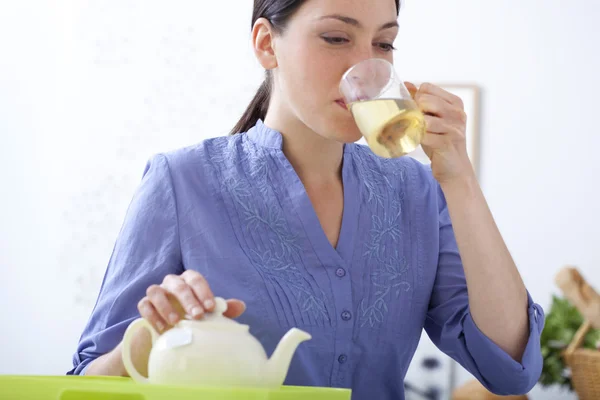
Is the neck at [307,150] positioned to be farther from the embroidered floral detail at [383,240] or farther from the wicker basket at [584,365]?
the wicker basket at [584,365]

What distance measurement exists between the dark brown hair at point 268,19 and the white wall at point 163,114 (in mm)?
2150

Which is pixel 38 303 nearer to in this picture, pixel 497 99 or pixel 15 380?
pixel 497 99

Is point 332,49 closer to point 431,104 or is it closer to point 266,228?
point 431,104

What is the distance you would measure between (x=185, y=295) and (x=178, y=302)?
60 mm

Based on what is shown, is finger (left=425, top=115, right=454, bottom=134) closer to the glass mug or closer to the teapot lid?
the glass mug

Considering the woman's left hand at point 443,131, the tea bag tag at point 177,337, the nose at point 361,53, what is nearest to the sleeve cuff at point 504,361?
the woman's left hand at point 443,131

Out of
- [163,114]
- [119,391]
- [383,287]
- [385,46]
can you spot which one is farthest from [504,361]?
[163,114]

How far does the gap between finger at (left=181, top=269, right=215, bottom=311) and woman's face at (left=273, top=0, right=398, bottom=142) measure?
50 cm

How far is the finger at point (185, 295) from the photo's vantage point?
873 mm

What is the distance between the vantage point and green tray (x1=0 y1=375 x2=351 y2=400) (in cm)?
75

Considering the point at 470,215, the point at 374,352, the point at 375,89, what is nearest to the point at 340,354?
the point at 374,352

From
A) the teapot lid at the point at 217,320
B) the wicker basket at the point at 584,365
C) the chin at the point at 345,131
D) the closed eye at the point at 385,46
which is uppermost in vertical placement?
the closed eye at the point at 385,46

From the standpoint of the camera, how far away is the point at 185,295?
0.90 m

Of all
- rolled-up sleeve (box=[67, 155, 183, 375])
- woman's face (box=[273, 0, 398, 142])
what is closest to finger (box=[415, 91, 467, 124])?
woman's face (box=[273, 0, 398, 142])
